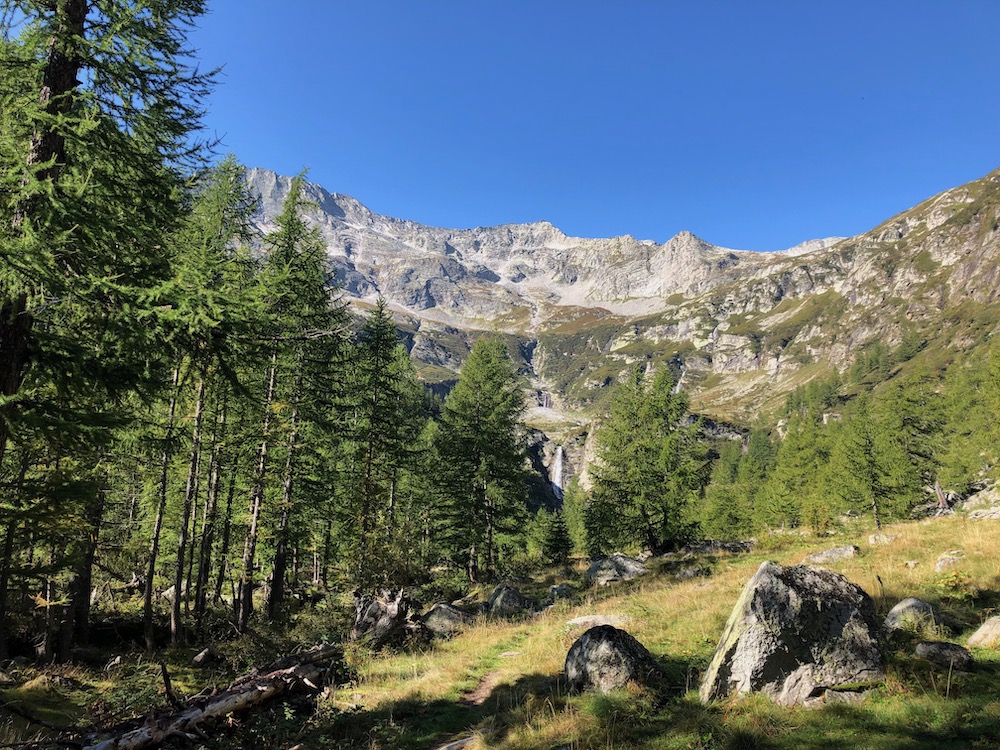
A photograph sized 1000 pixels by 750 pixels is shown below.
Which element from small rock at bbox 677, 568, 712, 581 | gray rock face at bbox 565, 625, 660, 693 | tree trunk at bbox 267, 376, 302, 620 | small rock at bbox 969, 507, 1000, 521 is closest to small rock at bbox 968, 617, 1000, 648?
gray rock face at bbox 565, 625, 660, 693

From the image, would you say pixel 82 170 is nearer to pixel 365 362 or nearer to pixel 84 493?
pixel 84 493

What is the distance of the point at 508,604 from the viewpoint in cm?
1595

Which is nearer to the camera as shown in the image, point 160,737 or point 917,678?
point 917,678

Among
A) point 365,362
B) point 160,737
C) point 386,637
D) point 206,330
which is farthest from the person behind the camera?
point 365,362

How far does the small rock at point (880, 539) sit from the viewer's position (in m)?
15.3

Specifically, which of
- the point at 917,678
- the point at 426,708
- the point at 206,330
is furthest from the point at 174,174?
the point at 917,678

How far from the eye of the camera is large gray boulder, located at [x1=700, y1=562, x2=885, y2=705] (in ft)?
19.5

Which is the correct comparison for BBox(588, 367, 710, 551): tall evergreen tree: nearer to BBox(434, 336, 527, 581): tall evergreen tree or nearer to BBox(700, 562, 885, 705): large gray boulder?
BBox(434, 336, 527, 581): tall evergreen tree

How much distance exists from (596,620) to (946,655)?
285 inches

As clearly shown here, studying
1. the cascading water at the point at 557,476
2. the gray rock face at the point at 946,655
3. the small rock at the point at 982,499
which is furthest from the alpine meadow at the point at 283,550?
the cascading water at the point at 557,476

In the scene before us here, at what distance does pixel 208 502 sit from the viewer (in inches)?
674

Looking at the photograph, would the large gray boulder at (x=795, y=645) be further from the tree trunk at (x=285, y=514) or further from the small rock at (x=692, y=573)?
the tree trunk at (x=285, y=514)

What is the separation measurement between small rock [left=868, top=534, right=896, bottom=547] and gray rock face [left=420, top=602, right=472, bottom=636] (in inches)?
519

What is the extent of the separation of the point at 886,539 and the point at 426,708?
1590cm
